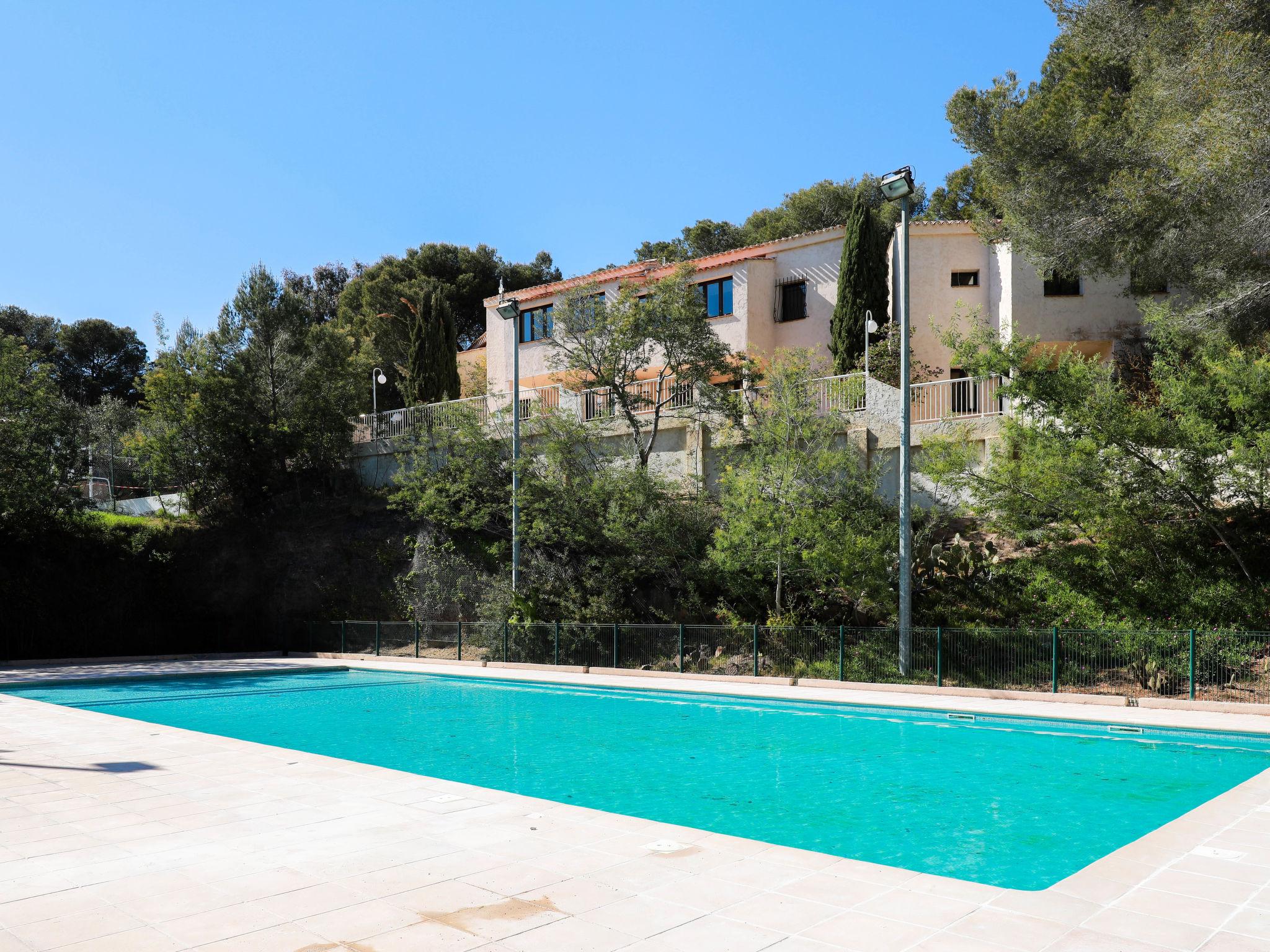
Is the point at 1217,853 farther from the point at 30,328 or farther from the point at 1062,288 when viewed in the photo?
the point at 30,328

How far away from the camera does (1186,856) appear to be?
6703 millimetres

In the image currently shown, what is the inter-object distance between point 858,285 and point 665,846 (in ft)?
86.0

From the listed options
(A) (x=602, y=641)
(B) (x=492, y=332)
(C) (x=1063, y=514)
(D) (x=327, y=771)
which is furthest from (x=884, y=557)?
(B) (x=492, y=332)

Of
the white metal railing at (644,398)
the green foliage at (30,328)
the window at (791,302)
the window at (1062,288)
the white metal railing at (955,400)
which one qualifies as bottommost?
the white metal railing at (955,400)

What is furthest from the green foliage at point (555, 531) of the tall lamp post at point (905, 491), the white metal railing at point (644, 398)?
the tall lamp post at point (905, 491)

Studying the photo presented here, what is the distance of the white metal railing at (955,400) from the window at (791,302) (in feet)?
30.7

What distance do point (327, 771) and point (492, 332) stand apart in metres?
32.2

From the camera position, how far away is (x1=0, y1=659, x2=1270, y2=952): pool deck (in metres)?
4.93

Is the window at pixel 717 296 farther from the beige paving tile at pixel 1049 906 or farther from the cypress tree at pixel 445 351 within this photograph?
the beige paving tile at pixel 1049 906

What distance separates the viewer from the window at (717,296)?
3350cm

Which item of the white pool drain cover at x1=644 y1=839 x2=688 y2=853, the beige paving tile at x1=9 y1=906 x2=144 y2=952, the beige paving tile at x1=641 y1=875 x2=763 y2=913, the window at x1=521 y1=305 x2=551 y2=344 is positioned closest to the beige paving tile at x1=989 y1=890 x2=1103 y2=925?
Answer: the beige paving tile at x1=641 y1=875 x2=763 y2=913

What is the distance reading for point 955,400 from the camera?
77.2ft

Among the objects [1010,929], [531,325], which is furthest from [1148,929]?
[531,325]

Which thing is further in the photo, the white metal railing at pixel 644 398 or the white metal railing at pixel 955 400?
the white metal railing at pixel 644 398
